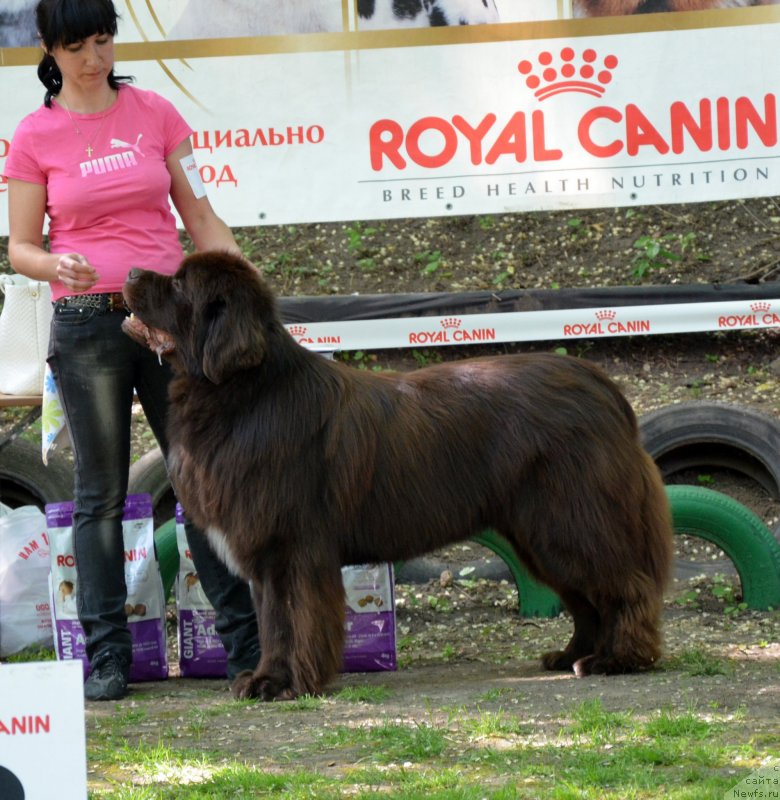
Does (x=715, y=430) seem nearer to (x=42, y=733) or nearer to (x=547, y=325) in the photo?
(x=547, y=325)

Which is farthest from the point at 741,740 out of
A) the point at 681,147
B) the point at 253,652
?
the point at 681,147

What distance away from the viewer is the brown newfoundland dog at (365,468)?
4.14 meters

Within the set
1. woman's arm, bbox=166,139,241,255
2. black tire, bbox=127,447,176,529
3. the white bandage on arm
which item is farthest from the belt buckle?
black tire, bbox=127,447,176,529

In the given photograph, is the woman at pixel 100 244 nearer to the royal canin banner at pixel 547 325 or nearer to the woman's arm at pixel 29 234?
the woman's arm at pixel 29 234

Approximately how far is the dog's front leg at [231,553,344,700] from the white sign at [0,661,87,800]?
1917 mm

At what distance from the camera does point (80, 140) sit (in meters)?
4.35

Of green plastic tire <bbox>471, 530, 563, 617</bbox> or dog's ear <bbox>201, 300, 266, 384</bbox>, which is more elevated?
dog's ear <bbox>201, 300, 266, 384</bbox>

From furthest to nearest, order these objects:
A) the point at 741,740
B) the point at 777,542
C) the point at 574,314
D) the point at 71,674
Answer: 1. the point at 574,314
2. the point at 777,542
3. the point at 741,740
4. the point at 71,674

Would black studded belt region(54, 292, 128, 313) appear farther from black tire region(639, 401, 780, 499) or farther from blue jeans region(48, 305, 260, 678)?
black tire region(639, 401, 780, 499)

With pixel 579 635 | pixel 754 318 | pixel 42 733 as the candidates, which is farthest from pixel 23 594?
pixel 754 318

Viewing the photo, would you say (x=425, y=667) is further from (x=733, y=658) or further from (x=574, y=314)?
(x=574, y=314)

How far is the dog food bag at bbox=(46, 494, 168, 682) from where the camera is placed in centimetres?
485

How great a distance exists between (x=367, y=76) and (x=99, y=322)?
2.65 m

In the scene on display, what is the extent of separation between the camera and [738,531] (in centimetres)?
537
